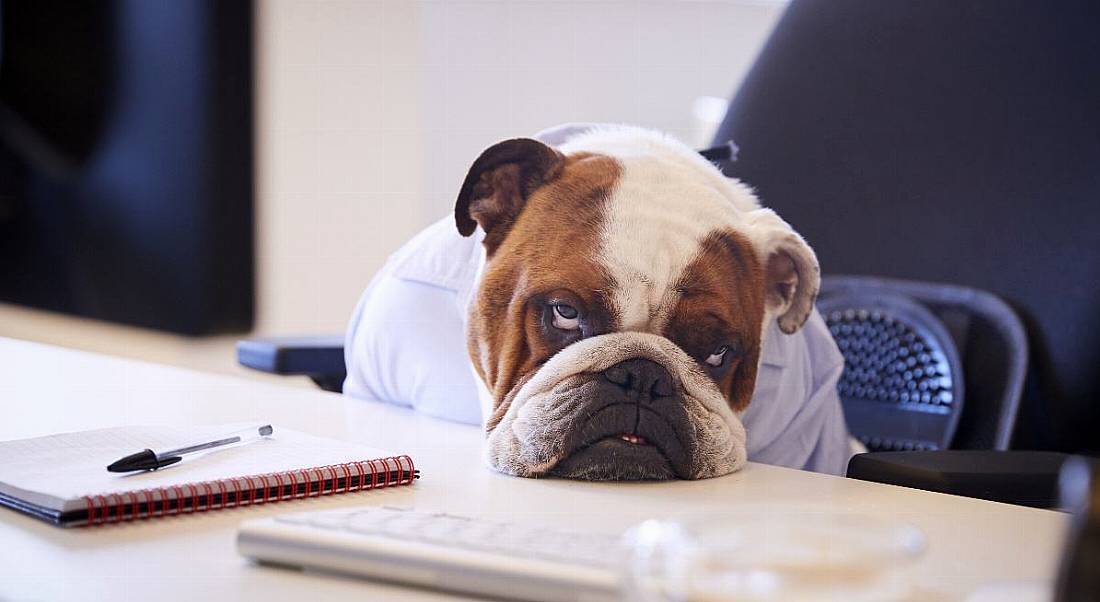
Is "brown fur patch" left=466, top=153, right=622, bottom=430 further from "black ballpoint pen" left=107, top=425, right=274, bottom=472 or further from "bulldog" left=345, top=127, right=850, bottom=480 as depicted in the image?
"black ballpoint pen" left=107, top=425, right=274, bottom=472

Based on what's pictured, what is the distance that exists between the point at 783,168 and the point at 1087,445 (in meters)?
0.47

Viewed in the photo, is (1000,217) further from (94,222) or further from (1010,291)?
(94,222)

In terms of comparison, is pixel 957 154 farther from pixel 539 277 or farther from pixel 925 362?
pixel 539 277

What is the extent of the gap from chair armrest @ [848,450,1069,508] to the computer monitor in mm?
3222

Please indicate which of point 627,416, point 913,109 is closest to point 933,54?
point 913,109

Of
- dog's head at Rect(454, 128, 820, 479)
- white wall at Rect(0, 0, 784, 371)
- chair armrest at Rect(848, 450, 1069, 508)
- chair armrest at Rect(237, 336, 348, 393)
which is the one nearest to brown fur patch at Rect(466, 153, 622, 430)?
dog's head at Rect(454, 128, 820, 479)

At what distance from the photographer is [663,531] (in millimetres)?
400

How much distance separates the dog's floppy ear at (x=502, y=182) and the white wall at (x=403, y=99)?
154 centimetres

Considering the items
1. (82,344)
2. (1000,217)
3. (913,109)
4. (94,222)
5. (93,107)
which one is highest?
(913,109)

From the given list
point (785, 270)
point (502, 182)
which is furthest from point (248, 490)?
point (785, 270)

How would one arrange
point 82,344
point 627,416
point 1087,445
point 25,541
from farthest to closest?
point 82,344 → point 1087,445 → point 627,416 → point 25,541

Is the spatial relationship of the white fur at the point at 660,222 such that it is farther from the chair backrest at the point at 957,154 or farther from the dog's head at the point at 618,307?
the chair backrest at the point at 957,154

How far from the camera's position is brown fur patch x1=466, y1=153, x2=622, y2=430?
0.86m

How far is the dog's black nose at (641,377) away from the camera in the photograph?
828 mm
